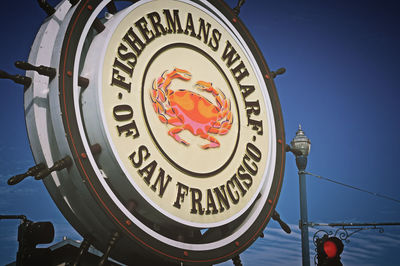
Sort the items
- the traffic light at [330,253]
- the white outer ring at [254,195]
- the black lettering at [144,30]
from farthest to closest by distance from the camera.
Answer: the traffic light at [330,253]
the black lettering at [144,30]
the white outer ring at [254,195]

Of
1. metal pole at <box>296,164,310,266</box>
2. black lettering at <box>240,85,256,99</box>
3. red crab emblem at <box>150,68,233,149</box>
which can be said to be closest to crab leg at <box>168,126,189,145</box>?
red crab emblem at <box>150,68,233,149</box>

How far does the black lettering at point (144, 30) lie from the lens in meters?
1.94

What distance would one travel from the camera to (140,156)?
1707 millimetres

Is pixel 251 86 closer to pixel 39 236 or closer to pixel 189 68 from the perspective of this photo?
pixel 189 68

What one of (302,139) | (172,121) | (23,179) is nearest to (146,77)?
(172,121)

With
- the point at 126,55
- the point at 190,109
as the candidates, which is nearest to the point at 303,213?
the point at 190,109

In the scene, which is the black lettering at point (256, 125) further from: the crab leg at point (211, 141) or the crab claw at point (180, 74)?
the crab claw at point (180, 74)

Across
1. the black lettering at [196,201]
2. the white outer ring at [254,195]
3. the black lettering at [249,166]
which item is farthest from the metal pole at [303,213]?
the black lettering at [196,201]

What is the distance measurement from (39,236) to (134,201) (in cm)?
58

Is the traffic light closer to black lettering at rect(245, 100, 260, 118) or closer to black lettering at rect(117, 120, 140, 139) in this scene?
black lettering at rect(245, 100, 260, 118)

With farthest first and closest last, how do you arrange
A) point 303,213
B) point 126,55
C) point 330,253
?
1. point 303,213
2. point 330,253
3. point 126,55

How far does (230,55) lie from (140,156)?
38.6 inches

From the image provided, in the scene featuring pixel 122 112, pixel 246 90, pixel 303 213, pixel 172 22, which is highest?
pixel 172 22

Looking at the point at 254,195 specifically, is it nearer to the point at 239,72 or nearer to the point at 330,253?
the point at 239,72
